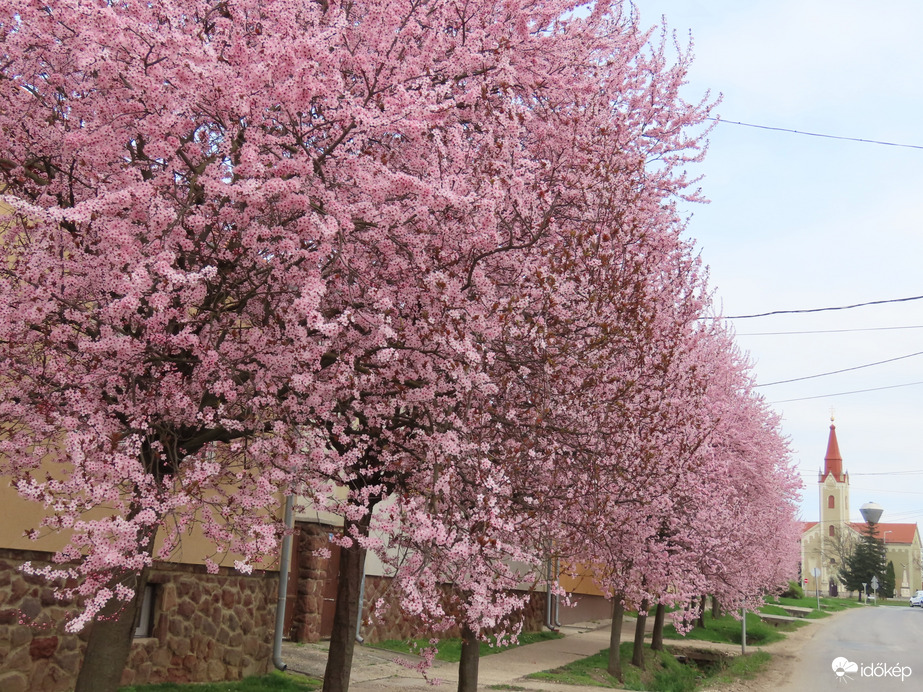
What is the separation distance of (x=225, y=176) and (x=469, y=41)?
2.89 metres

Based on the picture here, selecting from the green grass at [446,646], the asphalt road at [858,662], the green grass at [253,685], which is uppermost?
the green grass at [253,685]

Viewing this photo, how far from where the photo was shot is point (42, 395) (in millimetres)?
6828

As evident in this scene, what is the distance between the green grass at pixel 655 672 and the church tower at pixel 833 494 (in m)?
127

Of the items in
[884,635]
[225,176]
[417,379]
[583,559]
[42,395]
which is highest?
[225,176]

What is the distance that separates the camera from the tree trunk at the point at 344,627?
10.7 meters

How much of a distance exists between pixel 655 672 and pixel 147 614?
1481 centimetres

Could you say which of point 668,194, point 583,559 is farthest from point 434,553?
point 668,194

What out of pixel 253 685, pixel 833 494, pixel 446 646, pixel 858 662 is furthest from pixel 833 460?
pixel 253 685

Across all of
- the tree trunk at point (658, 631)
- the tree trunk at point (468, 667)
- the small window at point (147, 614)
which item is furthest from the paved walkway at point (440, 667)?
the small window at point (147, 614)

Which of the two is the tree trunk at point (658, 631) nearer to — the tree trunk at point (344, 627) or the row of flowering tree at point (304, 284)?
the tree trunk at point (344, 627)

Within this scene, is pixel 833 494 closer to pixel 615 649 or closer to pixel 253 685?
pixel 615 649

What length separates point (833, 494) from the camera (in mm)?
144250

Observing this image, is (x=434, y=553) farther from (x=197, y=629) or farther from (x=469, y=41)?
(x=197, y=629)

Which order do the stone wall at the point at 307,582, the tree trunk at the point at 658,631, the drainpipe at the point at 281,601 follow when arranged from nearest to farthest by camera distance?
the drainpipe at the point at 281,601 < the stone wall at the point at 307,582 < the tree trunk at the point at 658,631
